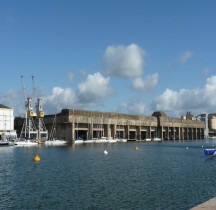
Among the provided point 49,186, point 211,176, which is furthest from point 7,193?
point 211,176

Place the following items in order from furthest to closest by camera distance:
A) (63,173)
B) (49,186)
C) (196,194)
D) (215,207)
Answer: (63,173) < (49,186) < (196,194) < (215,207)

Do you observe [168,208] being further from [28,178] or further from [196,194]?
[28,178]

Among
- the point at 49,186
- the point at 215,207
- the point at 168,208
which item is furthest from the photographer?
the point at 49,186

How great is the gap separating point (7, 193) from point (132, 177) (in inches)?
803

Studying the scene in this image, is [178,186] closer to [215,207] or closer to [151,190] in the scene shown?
[151,190]

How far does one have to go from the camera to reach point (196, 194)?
4156cm

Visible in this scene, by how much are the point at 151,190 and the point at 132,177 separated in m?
12.1

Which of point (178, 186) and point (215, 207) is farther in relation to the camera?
point (178, 186)

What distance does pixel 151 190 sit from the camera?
44.5 meters

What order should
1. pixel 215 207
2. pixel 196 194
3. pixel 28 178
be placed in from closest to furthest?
pixel 215 207, pixel 196 194, pixel 28 178

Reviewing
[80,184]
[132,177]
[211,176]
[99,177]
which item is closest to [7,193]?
[80,184]

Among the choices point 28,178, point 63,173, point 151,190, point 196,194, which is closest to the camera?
point 196,194

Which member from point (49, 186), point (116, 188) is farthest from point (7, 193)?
point (116, 188)

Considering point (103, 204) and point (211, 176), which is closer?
point (103, 204)
